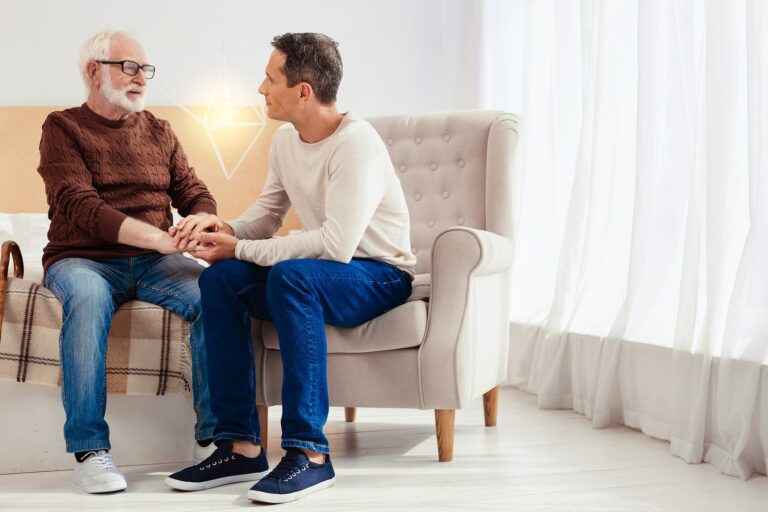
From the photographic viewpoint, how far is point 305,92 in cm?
208

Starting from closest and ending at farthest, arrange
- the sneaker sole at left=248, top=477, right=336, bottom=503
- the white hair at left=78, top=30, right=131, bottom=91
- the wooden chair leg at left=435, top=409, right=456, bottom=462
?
1. the sneaker sole at left=248, top=477, right=336, bottom=503
2. the wooden chair leg at left=435, top=409, right=456, bottom=462
3. the white hair at left=78, top=30, right=131, bottom=91

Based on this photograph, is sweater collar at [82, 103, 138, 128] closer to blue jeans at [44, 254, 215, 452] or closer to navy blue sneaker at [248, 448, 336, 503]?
blue jeans at [44, 254, 215, 452]

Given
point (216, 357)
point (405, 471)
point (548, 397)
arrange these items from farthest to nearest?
1. point (548, 397)
2. point (405, 471)
3. point (216, 357)

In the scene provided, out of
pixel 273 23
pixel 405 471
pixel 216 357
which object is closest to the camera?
pixel 216 357

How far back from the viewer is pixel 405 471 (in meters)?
2.12

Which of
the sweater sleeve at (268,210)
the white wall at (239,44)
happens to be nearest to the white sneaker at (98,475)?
the sweater sleeve at (268,210)

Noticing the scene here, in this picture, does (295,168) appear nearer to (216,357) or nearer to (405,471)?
(216,357)

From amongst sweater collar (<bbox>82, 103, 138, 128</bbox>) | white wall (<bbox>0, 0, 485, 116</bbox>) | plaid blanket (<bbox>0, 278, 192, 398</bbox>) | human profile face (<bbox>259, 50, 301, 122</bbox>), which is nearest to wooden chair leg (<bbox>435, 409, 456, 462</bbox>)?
plaid blanket (<bbox>0, 278, 192, 398</bbox>)

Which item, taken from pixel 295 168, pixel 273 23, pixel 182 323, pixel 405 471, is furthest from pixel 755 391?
pixel 273 23

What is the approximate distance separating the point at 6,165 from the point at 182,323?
9.21 feet

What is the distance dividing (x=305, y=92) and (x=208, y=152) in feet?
8.96

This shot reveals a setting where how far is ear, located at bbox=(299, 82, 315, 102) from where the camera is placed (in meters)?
2.08

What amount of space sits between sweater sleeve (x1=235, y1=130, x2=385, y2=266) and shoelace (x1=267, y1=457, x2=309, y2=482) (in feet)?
1.59

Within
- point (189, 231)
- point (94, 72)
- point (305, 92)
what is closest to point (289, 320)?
point (189, 231)
